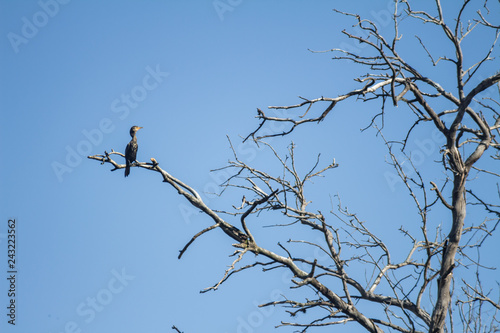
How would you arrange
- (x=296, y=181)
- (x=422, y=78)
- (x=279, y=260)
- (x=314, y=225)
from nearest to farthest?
(x=279, y=260)
(x=422, y=78)
(x=314, y=225)
(x=296, y=181)

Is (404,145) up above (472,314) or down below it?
above

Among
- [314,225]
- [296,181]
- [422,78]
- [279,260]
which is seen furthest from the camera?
[296,181]

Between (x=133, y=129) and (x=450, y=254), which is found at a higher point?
(x=133, y=129)

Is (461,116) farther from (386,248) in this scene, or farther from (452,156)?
(386,248)

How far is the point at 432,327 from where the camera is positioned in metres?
3.58

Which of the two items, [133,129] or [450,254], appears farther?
[133,129]

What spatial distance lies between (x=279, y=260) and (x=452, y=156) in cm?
136

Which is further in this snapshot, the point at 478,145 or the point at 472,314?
the point at 472,314

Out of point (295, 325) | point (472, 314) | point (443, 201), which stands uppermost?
point (443, 201)

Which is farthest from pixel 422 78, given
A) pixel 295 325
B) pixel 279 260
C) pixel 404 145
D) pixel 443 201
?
pixel 295 325

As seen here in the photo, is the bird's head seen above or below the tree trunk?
above

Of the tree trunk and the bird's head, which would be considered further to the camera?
the bird's head

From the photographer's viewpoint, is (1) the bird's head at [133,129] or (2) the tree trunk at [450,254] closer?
(2) the tree trunk at [450,254]

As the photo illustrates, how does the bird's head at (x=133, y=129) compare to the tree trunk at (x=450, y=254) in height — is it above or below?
above
